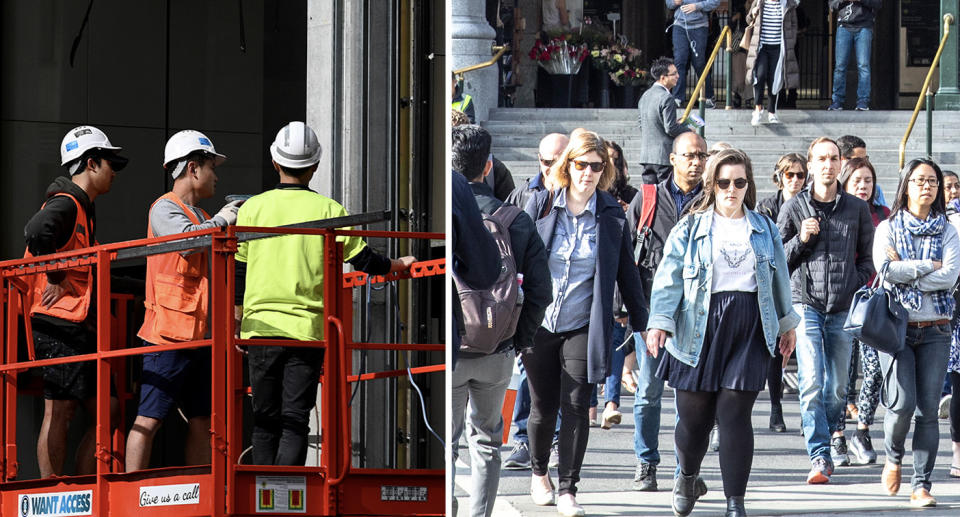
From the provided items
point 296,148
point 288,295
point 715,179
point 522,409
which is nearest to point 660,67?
point 715,179

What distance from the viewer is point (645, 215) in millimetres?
4520

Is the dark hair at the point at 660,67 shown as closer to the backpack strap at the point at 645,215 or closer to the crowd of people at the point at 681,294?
the crowd of people at the point at 681,294

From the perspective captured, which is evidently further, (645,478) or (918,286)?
(918,286)

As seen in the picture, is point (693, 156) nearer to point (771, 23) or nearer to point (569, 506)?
point (771, 23)

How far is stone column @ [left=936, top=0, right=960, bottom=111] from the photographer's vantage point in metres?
4.65

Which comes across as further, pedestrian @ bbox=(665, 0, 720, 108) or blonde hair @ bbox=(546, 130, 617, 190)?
pedestrian @ bbox=(665, 0, 720, 108)

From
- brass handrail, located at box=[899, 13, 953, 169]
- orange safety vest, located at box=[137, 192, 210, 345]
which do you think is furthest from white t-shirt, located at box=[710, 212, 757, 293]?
orange safety vest, located at box=[137, 192, 210, 345]

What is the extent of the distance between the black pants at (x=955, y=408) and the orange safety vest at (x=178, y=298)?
283 cm

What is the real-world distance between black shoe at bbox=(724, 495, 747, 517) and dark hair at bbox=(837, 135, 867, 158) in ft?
3.61

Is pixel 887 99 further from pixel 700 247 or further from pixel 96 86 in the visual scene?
pixel 96 86

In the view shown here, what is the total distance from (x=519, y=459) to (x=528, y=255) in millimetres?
614

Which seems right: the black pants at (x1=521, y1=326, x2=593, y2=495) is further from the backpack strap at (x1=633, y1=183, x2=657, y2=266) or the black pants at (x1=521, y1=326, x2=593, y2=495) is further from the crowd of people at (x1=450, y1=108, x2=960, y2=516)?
the backpack strap at (x1=633, y1=183, x2=657, y2=266)

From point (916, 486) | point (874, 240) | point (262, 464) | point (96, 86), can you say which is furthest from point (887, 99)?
point (96, 86)

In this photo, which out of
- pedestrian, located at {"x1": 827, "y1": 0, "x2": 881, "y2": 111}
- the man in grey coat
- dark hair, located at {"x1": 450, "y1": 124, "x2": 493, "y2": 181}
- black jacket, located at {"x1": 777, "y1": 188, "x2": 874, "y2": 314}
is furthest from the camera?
pedestrian, located at {"x1": 827, "y1": 0, "x2": 881, "y2": 111}
